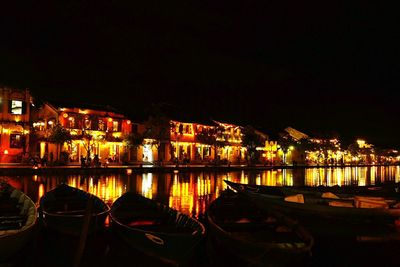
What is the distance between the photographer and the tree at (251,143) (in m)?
63.4

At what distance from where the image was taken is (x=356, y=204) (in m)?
17.1

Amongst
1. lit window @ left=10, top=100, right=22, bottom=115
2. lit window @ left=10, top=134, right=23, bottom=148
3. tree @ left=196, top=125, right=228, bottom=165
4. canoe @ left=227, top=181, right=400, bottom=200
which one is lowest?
canoe @ left=227, top=181, right=400, bottom=200

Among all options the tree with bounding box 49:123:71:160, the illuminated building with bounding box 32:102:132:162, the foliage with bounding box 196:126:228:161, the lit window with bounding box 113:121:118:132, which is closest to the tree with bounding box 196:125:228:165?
the foliage with bounding box 196:126:228:161

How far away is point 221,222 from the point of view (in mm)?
12172

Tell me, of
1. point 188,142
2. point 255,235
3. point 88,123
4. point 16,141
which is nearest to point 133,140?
point 88,123

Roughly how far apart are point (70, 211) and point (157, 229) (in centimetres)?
424

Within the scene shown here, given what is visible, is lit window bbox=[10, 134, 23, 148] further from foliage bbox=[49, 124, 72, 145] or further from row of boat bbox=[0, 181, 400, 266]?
row of boat bbox=[0, 181, 400, 266]

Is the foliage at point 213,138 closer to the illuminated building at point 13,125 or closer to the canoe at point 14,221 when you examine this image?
the illuminated building at point 13,125

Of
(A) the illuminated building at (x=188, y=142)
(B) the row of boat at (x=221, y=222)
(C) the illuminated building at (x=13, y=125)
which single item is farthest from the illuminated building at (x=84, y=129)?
(B) the row of boat at (x=221, y=222)

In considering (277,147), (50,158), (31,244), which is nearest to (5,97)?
(50,158)

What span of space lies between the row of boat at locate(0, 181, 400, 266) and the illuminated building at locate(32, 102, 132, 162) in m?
26.8

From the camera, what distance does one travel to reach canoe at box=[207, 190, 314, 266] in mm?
8891

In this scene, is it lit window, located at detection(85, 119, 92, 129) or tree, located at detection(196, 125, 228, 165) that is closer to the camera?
lit window, located at detection(85, 119, 92, 129)

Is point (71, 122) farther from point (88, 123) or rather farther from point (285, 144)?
point (285, 144)
